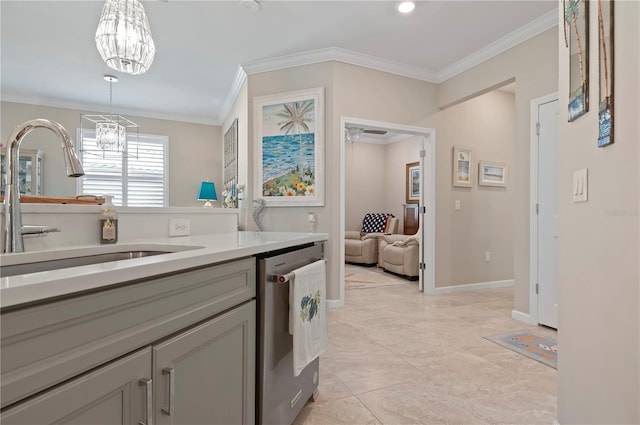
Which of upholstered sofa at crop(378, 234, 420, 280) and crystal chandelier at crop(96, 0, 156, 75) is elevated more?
crystal chandelier at crop(96, 0, 156, 75)

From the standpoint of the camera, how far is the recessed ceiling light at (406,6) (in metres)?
Result: 2.72

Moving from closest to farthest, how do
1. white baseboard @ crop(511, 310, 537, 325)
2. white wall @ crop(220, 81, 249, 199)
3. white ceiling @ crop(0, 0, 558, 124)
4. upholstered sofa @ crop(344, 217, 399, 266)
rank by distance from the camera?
white ceiling @ crop(0, 0, 558, 124) < white baseboard @ crop(511, 310, 537, 325) < white wall @ crop(220, 81, 249, 199) < upholstered sofa @ crop(344, 217, 399, 266)

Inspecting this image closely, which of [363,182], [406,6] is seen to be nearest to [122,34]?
[406,6]

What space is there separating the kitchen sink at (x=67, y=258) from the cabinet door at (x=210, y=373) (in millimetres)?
339

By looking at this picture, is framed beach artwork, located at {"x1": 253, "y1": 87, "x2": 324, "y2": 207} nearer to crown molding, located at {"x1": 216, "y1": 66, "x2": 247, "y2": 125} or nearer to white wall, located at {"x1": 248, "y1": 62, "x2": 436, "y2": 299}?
white wall, located at {"x1": 248, "y1": 62, "x2": 436, "y2": 299}

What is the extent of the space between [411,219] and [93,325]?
626 cm

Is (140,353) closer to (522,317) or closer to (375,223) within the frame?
(522,317)

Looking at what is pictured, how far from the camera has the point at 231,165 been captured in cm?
509

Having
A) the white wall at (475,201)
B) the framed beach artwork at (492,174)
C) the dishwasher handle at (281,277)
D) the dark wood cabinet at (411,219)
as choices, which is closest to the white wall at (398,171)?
the dark wood cabinet at (411,219)

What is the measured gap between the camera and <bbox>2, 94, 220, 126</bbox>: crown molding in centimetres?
498

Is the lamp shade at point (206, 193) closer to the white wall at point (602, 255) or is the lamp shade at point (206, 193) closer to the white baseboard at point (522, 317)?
the white baseboard at point (522, 317)

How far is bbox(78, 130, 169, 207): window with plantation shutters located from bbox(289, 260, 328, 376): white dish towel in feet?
15.6

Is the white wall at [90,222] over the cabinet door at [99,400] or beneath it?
over

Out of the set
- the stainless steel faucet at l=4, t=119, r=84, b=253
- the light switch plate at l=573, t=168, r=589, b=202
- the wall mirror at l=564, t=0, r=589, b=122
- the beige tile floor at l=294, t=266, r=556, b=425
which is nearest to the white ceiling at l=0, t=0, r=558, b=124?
the wall mirror at l=564, t=0, r=589, b=122
